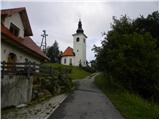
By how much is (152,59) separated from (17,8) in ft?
41.9

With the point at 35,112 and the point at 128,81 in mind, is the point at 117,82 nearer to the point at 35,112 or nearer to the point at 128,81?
Answer: the point at 128,81

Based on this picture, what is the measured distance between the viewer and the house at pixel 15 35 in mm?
18016

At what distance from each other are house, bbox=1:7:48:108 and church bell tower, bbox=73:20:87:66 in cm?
5066

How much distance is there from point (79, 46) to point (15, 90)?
65895 millimetres

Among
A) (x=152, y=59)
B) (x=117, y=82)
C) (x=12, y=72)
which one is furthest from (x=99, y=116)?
(x=117, y=82)

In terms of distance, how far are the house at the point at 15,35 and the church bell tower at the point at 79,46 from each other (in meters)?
53.0

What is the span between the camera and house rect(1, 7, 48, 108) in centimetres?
1360

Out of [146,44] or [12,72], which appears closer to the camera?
[12,72]

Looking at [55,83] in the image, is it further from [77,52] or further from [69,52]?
[69,52]

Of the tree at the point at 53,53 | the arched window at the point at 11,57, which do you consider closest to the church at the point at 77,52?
the tree at the point at 53,53

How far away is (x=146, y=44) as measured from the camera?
84.5 feet

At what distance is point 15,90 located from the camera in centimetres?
1435

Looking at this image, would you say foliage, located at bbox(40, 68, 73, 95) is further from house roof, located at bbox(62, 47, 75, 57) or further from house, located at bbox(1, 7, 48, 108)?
house roof, located at bbox(62, 47, 75, 57)

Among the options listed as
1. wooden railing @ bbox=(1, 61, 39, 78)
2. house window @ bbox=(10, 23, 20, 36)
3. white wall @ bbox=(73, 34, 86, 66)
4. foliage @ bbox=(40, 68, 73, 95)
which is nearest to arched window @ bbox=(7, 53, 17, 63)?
house window @ bbox=(10, 23, 20, 36)
